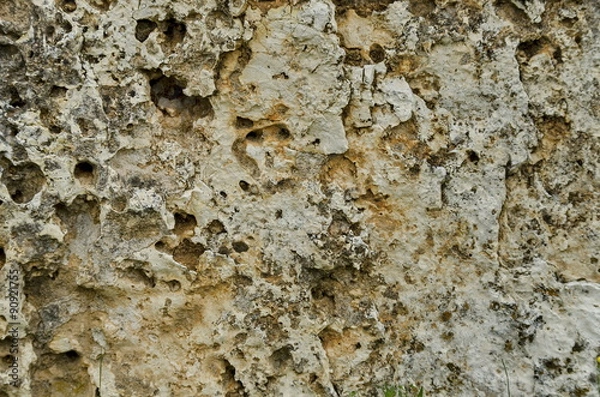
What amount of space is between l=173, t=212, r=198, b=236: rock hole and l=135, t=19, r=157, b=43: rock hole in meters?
0.77

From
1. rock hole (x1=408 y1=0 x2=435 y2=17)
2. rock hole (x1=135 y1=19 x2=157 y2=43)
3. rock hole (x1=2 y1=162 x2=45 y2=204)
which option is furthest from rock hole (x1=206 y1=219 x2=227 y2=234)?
rock hole (x1=408 y1=0 x2=435 y2=17)

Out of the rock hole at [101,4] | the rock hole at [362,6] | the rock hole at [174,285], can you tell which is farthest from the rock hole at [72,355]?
the rock hole at [362,6]

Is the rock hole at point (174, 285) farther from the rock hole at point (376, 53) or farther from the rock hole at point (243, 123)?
the rock hole at point (376, 53)

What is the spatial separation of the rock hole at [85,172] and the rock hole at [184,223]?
0.39 meters

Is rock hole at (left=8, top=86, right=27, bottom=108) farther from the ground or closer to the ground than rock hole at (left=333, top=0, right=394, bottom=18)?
closer to the ground

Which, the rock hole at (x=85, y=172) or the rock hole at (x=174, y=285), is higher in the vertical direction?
the rock hole at (x=85, y=172)

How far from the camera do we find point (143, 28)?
10.5ft

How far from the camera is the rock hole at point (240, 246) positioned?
325 cm

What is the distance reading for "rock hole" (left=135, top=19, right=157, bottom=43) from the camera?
3176 mm

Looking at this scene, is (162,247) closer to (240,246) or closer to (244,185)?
(240,246)

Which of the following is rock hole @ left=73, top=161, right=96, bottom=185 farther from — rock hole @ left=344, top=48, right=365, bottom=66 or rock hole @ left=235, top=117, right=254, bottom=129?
rock hole @ left=344, top=48, right=365, bottom=66

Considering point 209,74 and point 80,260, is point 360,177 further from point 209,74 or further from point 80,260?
point 80,260

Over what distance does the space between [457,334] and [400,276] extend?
1.17 feet

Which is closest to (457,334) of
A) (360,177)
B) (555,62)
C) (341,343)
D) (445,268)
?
(445,268)
